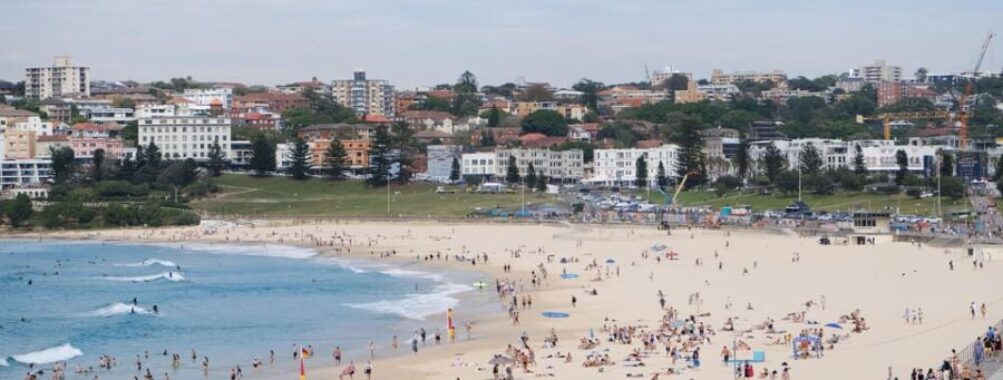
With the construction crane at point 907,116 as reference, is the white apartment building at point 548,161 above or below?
below

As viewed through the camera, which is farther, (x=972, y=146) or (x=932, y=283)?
(x=972, y=146)

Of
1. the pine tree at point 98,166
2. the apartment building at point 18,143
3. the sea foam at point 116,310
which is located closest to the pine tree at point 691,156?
the pine tree at point 98,166

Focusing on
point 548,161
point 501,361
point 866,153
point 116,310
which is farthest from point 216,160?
point 501,361

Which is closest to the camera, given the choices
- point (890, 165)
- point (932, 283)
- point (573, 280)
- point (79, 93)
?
point (932, 283)

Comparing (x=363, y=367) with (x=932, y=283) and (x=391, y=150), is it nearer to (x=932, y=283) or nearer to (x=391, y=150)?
(x=932, y=283)

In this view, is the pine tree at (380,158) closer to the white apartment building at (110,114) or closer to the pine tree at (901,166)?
the pine tree at (901,166)

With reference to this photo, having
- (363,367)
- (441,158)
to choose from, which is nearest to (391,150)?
(441,158)
